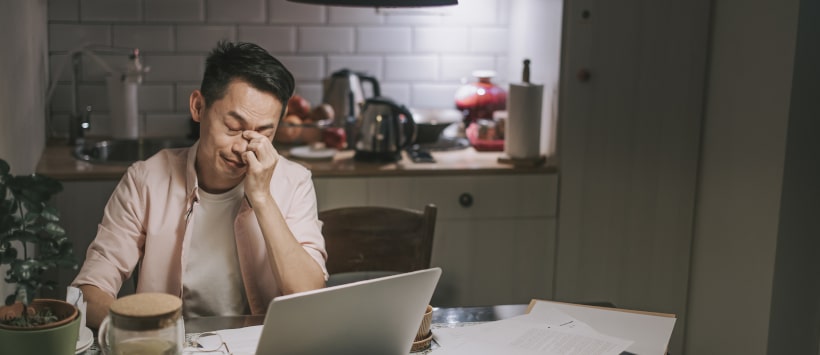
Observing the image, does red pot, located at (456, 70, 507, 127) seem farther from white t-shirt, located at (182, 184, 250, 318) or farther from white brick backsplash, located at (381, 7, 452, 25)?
white t-shirt, located at (182, 184, 250, 318)

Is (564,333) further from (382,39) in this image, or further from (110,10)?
(110,10)

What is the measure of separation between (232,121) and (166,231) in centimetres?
29

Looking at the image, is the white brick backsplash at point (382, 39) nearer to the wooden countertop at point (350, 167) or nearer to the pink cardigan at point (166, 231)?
the wooden countertop at point (350, 167)

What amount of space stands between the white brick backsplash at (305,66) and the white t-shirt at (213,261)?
4.94 ft

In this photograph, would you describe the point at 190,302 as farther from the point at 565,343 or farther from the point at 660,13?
the point at 660,13

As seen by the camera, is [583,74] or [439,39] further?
[439,39]

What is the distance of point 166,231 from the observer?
2.01m

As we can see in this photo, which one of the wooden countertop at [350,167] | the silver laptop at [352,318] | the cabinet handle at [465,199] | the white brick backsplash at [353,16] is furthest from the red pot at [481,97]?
the silver laptop at [352,318]

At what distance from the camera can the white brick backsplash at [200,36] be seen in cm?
342

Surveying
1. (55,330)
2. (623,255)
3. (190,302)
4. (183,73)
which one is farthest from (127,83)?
(55,330)

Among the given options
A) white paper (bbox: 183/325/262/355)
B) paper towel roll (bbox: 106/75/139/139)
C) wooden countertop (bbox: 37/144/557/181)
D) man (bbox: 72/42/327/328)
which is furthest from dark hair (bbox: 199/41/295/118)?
paper towel roll (bbox: 106/75/139/139)

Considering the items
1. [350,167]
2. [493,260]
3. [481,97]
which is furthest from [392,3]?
[481,97]

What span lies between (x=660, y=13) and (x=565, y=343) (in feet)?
5.67

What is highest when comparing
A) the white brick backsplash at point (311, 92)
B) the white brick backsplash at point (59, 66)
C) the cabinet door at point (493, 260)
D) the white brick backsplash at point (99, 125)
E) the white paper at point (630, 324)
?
the white brick backsplash at point (59, 66)
